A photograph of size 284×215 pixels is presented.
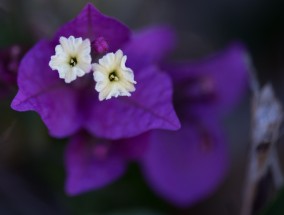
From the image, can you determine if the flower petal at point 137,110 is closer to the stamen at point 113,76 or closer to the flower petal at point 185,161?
the stamen at point 113,76

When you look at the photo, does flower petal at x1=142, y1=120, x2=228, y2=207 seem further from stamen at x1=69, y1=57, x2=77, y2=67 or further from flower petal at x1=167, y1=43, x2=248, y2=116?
stamen at x1=69, y1=57, x2=77, y2=67

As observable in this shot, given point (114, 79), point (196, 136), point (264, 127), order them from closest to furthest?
point (114, 79) < point (264, 127) < point (196, 136)

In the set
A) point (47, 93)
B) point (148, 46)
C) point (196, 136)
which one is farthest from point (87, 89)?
point (196, 136)

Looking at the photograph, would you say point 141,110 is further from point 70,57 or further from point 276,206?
point 276,206

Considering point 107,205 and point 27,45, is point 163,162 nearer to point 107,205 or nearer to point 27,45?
point 107,205

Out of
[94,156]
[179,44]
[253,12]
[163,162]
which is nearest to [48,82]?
[94,156]

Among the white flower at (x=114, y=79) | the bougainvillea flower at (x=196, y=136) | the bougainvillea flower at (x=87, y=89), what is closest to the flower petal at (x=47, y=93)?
the bougainvillea flower at (x=87, y=89)
